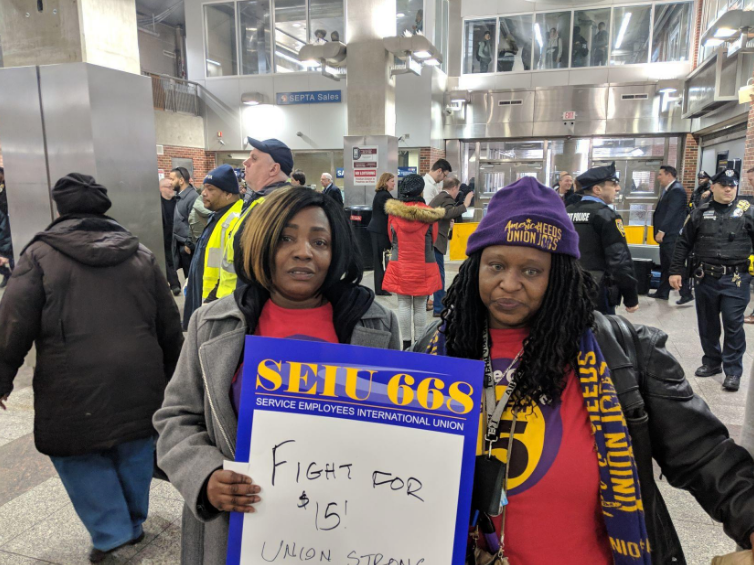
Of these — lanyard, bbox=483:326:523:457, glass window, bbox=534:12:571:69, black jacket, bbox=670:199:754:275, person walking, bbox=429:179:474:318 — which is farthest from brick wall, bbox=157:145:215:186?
lanyard, bbox=483:326:523:457

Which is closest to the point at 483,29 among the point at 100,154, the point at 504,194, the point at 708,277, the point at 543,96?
the point at 543,96

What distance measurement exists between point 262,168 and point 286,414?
8.53 ft

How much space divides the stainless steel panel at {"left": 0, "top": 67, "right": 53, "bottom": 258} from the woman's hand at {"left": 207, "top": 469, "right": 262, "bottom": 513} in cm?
431

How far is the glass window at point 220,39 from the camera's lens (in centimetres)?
1725

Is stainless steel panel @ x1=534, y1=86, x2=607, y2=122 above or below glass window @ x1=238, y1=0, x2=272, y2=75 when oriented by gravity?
below

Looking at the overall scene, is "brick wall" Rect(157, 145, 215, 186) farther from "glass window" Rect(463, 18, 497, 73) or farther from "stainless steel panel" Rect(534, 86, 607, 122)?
"stainless steel panel" Rect(534, 86, 607, 122)

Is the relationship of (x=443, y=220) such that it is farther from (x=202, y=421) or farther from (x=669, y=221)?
(x=202, y=421)

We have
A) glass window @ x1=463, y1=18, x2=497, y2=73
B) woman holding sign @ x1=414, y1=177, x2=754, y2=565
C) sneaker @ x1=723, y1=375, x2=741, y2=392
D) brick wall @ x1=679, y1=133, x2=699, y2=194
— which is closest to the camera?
woman holding sign @ x1=414, y1=177, x2=754, y2=565

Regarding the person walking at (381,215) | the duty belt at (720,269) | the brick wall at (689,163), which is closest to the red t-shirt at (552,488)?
the duty belt at (720,269)

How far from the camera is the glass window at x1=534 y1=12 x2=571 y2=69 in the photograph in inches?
598

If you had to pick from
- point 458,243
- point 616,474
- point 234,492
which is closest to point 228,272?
point 234,492

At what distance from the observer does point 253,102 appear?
1664 centimetres

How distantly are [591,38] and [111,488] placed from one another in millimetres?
16567

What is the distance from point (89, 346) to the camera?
2.44 m
